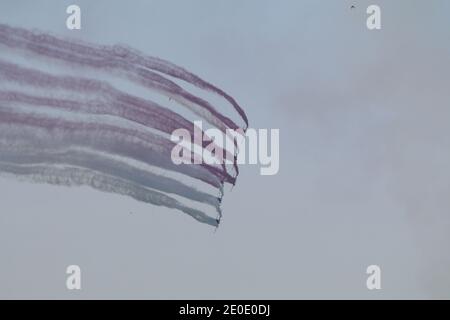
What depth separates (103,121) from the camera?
96.2 inches

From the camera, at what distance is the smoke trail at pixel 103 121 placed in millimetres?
2422

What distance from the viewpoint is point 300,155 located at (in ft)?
8.02

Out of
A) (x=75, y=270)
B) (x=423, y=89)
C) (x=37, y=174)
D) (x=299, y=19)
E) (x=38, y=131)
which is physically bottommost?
(x=75, y=270)

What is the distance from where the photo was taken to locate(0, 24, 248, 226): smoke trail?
7.95 ft

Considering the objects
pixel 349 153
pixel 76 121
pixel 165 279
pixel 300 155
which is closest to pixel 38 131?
pixel 76 121

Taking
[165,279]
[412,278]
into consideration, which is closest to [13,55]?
[165,279]

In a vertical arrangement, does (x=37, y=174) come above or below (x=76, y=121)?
below

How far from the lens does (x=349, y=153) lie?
8.03 ft
